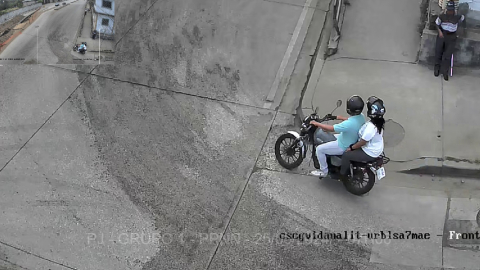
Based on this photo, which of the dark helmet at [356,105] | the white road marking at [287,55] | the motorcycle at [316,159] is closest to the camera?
the dark helmet at [356,105]

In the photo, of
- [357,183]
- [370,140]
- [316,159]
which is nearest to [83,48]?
[316,159]

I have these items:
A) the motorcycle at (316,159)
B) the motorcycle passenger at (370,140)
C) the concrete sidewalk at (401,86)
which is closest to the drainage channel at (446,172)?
the concrete sidewalk at (401,86)

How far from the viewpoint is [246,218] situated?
8805 mm

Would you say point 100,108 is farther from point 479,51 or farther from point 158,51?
point 479,51

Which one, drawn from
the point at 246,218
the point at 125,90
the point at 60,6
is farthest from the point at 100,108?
the point at 246,218

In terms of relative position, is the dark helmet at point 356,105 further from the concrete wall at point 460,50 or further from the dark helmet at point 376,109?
the concrete wall at point 460,50

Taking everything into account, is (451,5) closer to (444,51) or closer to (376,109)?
(444,51)

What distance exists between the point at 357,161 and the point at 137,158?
141 inches

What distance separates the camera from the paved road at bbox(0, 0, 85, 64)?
40.2 ft

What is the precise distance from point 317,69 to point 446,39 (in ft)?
7.91

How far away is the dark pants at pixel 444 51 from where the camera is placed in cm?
1103

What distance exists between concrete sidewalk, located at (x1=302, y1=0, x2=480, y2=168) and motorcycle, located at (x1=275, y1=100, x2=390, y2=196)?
3.28ft

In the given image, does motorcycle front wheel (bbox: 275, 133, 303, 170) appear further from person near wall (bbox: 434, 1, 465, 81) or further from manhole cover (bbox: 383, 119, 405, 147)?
person near wall (bbox: 434, 1, 465, 81)

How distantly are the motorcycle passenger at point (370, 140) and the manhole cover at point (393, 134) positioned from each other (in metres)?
1.27
